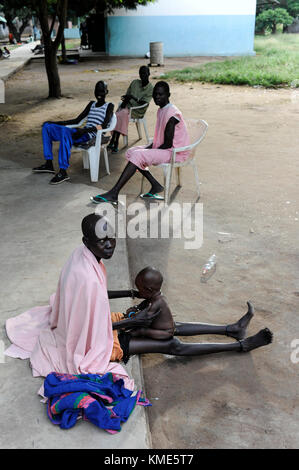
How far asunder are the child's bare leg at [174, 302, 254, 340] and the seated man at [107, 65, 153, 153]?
501 centimetres

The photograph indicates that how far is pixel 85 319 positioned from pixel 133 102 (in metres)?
5.79

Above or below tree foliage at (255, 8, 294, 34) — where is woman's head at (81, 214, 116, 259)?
below

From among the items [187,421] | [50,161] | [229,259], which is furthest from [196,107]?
[187,421]

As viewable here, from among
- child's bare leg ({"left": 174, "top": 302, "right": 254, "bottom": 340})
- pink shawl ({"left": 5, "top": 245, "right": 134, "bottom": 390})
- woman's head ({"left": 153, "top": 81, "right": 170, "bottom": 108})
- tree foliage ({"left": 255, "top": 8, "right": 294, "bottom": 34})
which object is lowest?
child's bare leg ({"left": 174, "top": 302, "right": 254, "bottom": 340})

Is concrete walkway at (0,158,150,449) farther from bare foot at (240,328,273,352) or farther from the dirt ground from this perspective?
bare foot at (240,328,273,352)

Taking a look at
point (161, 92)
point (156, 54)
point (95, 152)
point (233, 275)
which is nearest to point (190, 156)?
point (161, 92)

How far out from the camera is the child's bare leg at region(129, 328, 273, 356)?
3.10 metres

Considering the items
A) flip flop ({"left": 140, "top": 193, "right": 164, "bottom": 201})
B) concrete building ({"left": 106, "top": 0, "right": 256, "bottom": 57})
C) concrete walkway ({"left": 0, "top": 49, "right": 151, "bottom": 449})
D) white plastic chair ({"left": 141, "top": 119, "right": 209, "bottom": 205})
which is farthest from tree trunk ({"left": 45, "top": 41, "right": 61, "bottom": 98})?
concrete building ({"left": 106, "top": 0, "right": 256, "bottom": 57})

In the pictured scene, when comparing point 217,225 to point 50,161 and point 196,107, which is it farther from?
point 196,107

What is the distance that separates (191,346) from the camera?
10.4 feet

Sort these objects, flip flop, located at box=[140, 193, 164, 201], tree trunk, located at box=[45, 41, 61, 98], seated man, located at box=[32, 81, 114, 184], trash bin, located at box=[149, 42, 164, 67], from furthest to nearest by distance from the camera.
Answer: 1. trash bin, located at box=[149, 42, 164, 67]
2. tree trunk, located at box=[45, 41, 61, 98]
3. seated man, located at box=[32, 81, 114, 184]
4. flip flop, located at box=[140, 193, 164, 201]

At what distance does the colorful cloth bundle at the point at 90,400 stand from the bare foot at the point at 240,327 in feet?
2.85

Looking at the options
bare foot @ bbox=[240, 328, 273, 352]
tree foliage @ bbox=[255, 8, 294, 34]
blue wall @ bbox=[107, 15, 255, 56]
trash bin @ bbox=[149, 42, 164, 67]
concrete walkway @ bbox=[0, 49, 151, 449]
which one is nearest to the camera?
concrete walkway @ bbox=[0, 49, 151, 449]

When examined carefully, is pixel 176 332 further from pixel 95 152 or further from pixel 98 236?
pixel 95 152
